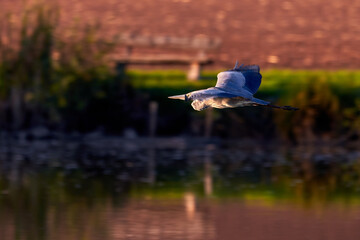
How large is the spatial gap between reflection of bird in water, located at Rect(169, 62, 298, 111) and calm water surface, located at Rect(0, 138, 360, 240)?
71.7 inches

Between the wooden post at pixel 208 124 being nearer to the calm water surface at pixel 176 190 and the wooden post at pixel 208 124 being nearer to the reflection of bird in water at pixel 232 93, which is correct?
the calm water surface at pixel 176 190

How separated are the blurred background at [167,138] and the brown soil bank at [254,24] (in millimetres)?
82

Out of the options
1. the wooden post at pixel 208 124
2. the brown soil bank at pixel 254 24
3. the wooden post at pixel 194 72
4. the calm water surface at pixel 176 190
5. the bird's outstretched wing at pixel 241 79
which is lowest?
the calm water surface at pixel 176 190

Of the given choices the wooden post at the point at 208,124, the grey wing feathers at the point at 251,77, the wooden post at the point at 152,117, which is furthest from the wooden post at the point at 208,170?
the grey wing feathers at the point at 251,77

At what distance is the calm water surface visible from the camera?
29.8 ft

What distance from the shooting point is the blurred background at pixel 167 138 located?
9562mm

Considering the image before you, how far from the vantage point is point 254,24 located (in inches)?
882

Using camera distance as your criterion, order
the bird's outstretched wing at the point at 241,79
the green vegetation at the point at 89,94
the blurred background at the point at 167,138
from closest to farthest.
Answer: the bird's outstretched wing at the point at 241,79, the blurred background at the point at 167,138, the green vegetation at the point at 89,94

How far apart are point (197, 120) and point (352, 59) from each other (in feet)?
18.5

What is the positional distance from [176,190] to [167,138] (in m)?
4.12

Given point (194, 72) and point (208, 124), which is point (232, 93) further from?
point (194, 72)

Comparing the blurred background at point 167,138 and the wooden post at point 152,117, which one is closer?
the blurred background at point 167,138

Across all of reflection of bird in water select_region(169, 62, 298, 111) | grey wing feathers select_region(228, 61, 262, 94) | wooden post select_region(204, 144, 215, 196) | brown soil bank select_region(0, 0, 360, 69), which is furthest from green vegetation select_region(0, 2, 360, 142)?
reflection of bird in water select_region(169, 62, 298, 111)

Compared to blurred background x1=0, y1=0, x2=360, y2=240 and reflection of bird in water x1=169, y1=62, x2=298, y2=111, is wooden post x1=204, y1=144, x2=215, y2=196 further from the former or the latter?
reflection of bird in water x1=169, y1=62, x2=298, y2=111
